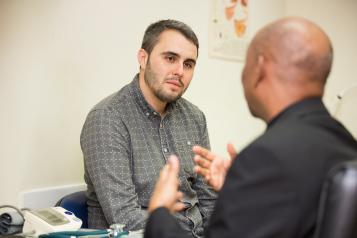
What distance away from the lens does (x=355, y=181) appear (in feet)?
2.57

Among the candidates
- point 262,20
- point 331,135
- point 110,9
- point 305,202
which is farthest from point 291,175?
point 262,20

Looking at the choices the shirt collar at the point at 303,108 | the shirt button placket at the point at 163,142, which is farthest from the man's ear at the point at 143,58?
the shirt collar at the point at 303,108

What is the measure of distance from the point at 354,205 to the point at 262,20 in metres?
2.61

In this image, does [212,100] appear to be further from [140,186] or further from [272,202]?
[272,202]

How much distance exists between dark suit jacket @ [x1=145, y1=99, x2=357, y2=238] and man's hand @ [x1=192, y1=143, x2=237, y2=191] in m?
0.41

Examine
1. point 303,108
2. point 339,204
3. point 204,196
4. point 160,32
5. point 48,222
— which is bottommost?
point 204,196

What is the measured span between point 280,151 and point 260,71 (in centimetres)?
22

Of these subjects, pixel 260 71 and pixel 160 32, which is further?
pixel 160 32

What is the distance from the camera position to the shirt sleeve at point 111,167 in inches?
61.7

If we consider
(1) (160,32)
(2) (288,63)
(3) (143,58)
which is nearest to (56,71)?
(3) (143,58)

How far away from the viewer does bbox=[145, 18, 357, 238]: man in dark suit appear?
805 millimetres

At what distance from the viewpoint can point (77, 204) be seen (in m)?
1.75

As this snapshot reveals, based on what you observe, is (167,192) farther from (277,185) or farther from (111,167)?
(111,167)

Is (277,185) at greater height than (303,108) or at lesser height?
lesser
